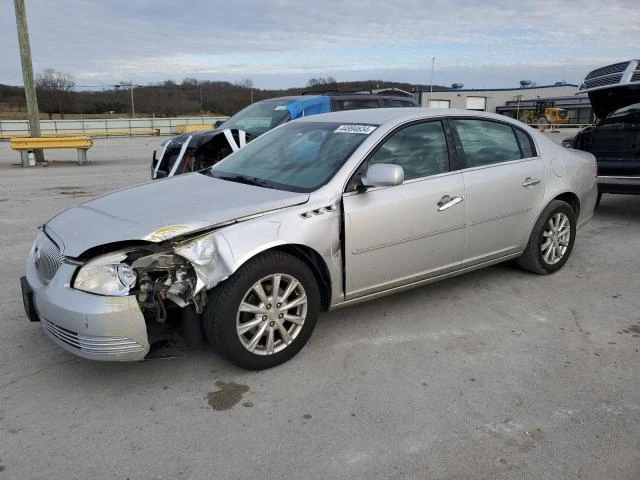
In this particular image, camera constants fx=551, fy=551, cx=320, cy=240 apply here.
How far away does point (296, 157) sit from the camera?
4254 mm

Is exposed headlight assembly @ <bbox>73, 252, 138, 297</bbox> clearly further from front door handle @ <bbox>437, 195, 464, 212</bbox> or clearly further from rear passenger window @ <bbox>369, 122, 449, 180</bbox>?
front door handle @ <bbox>437, 195, 464, 212</bbox>

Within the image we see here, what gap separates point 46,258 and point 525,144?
13.2ft

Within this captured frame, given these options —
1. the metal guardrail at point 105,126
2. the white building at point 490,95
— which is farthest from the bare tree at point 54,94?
the white building at point 490,95

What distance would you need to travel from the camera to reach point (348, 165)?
3.82 metres

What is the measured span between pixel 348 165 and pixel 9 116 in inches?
2146

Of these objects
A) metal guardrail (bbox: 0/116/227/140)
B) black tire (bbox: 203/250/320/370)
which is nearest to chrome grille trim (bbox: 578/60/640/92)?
black tire (bbox: 203/250/320/370)

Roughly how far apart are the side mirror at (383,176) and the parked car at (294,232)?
0.01 meters

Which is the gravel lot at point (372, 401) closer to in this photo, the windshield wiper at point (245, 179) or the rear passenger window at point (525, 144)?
the windshield wiper at point (245, 179)

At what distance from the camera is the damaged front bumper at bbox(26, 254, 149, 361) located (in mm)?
2980

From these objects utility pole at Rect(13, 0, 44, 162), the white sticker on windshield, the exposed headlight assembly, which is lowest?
the exposed headlight assembly

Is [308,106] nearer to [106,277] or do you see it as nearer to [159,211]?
[159,211]

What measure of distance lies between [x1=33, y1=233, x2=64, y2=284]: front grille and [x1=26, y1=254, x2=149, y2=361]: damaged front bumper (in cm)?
14

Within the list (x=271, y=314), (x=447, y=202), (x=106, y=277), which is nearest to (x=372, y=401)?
(x=271, y=314)

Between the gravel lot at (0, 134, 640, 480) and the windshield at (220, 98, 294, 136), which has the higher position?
the windshield at (220, 98, 294, 136)
